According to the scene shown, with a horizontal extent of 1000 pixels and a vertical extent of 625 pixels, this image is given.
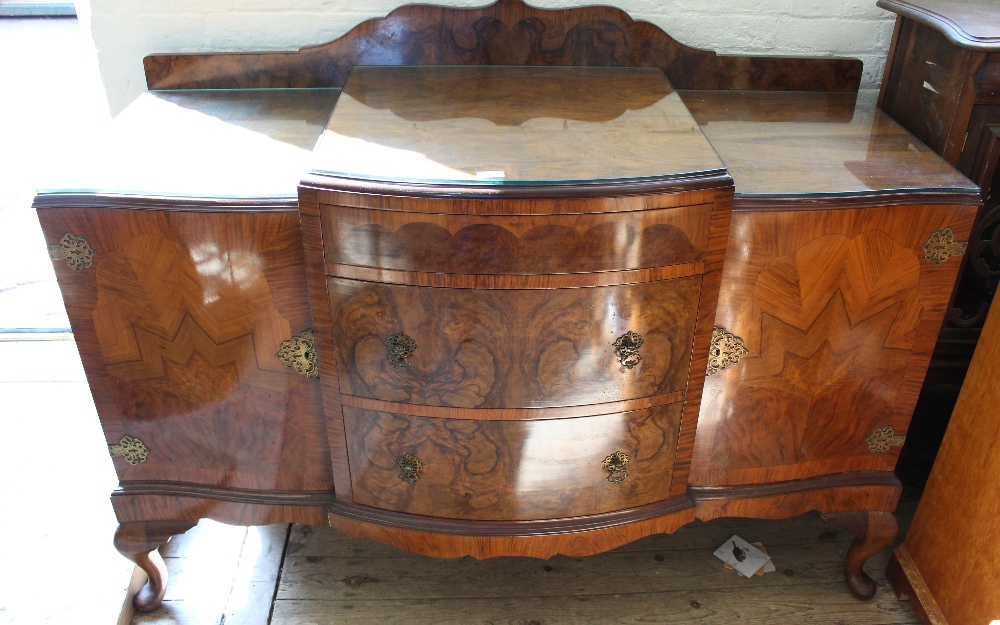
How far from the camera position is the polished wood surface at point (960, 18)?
1551 millimetres

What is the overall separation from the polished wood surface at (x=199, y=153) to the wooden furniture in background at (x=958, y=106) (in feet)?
4.15

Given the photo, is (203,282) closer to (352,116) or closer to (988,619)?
(352,116)

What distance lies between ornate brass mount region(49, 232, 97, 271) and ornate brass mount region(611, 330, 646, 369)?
92 cm

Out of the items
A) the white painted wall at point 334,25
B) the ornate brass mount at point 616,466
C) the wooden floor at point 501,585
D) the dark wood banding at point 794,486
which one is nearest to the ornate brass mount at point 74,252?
the white painted wall at point 334,25

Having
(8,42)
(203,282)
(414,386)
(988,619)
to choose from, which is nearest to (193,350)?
(203,282)

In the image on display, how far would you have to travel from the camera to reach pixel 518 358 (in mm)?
1435

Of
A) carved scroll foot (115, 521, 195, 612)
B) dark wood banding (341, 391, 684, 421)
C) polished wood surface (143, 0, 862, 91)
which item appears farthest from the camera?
polished wood surface (143, 0, 862, 91)

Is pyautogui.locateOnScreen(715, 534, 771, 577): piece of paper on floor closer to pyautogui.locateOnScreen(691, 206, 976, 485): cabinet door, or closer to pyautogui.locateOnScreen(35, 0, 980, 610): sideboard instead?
pyautogui.locateOnScreen(35, 0, 980, 610): sideboard

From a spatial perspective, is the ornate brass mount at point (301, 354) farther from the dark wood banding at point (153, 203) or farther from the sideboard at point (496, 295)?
the dark wood banding at point (153, 203)

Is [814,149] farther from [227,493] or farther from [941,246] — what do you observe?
[227,493]

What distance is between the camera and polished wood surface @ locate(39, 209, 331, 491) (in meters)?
1.39

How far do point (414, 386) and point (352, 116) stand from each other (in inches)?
20.6

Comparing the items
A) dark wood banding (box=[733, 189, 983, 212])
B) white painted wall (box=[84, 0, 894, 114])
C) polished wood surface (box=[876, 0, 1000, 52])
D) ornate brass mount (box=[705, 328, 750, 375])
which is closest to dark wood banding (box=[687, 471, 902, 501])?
ornate brass mount (box=[705, 328, 750, 375])

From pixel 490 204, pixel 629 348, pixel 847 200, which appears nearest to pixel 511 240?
pixel 490 204
